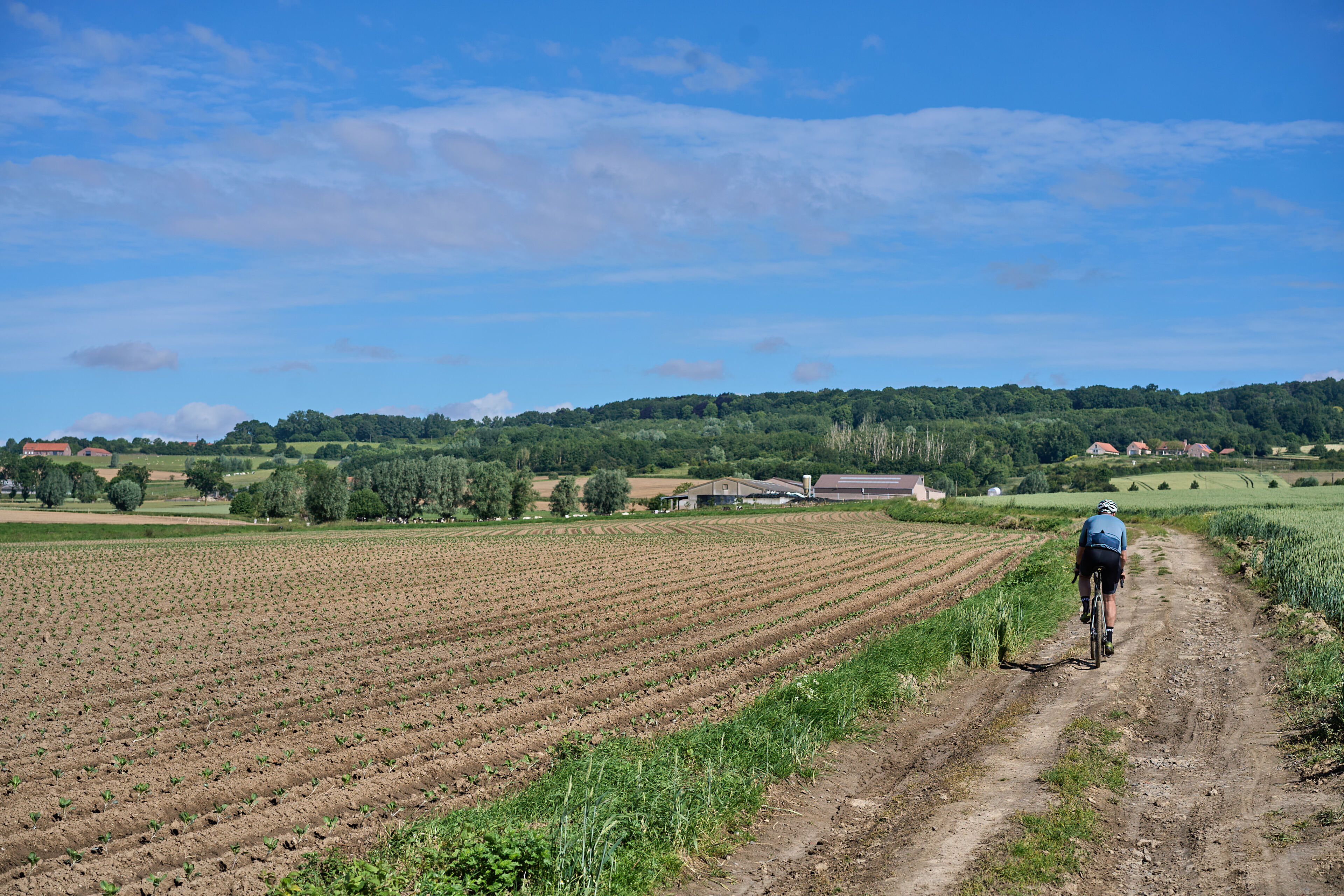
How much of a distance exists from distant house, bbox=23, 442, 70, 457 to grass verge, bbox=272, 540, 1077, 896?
6521 inches

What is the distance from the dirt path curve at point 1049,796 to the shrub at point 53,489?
136 meters

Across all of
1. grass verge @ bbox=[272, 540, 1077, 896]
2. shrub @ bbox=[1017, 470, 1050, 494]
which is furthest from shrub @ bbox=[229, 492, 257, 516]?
grass verge @ bbox=[272, 540, 1077, 896]

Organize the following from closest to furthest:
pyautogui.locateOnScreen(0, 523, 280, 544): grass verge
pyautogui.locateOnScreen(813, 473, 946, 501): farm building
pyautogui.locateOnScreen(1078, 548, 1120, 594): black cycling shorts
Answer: pyautogui.locateOnScreen(1078, 548, 1120, 594): black cycling shorts → pyautogui.locateOnScreen(0, 523, 280, 544): grass verge → pyautogui.locateOnScreen(813, 473, 946, 501): farm building

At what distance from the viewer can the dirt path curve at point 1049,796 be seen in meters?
6.64

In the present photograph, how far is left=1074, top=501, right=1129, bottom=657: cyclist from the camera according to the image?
13.2 meters

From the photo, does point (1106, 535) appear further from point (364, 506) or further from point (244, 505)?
point (244, 505)

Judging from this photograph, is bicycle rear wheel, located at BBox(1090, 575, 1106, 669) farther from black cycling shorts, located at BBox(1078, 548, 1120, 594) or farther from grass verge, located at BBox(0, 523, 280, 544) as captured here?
grass verge, located at BBox(0, 523, 280, 544)

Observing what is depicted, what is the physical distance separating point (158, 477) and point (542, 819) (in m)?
165

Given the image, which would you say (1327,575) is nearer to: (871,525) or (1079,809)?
(1079,809)

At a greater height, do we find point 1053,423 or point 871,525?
point 1053,423

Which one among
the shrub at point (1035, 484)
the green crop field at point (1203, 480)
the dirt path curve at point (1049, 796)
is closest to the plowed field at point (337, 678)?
the dirt path curve at point (1049, 796)

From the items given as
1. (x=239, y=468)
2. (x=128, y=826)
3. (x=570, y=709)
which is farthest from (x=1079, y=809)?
(x=239, y=468)

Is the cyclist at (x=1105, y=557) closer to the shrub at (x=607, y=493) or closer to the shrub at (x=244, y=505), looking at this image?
the shrub at (x=607, y=493)

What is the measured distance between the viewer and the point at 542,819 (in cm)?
739
